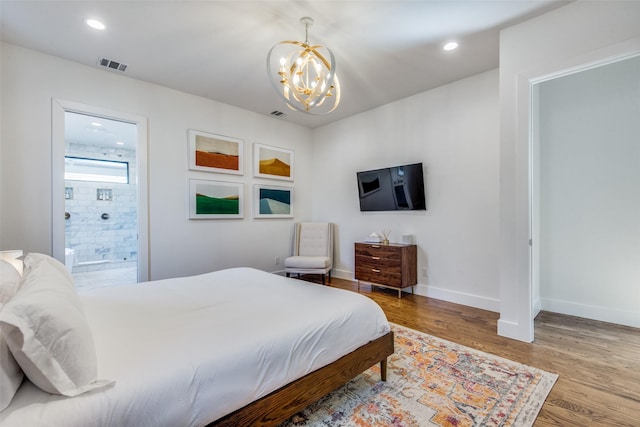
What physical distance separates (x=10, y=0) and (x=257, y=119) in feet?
9.40

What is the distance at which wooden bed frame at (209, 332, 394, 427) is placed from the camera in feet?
4.05

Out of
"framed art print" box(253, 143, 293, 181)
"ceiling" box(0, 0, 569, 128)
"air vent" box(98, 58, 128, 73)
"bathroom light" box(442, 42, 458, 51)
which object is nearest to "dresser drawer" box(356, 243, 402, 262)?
"framed art print" box(253, 143, 293, 181)

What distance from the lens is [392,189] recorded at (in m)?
4.19

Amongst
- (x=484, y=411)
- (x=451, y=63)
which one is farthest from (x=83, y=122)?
(x=484, y=411)

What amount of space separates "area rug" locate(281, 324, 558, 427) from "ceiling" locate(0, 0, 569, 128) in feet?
9.29

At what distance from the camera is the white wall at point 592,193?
2.83 m

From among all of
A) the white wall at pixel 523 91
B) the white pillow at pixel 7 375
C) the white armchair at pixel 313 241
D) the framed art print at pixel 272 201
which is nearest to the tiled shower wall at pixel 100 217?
the framed art print at pixel 272 201

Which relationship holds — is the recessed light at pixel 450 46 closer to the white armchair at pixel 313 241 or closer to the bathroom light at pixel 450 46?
the bathroom light at pixel 450 46

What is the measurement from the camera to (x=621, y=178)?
288 centimetres

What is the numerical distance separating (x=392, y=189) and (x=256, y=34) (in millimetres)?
2651

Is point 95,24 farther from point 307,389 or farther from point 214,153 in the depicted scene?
point 307,389

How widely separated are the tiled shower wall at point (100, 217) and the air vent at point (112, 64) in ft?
12.8

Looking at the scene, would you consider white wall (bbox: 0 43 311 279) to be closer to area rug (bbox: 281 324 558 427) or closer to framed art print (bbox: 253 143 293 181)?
framed art print (bbox: 253 143 293 181)

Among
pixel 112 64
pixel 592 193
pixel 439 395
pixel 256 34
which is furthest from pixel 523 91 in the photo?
pixel 112 64
